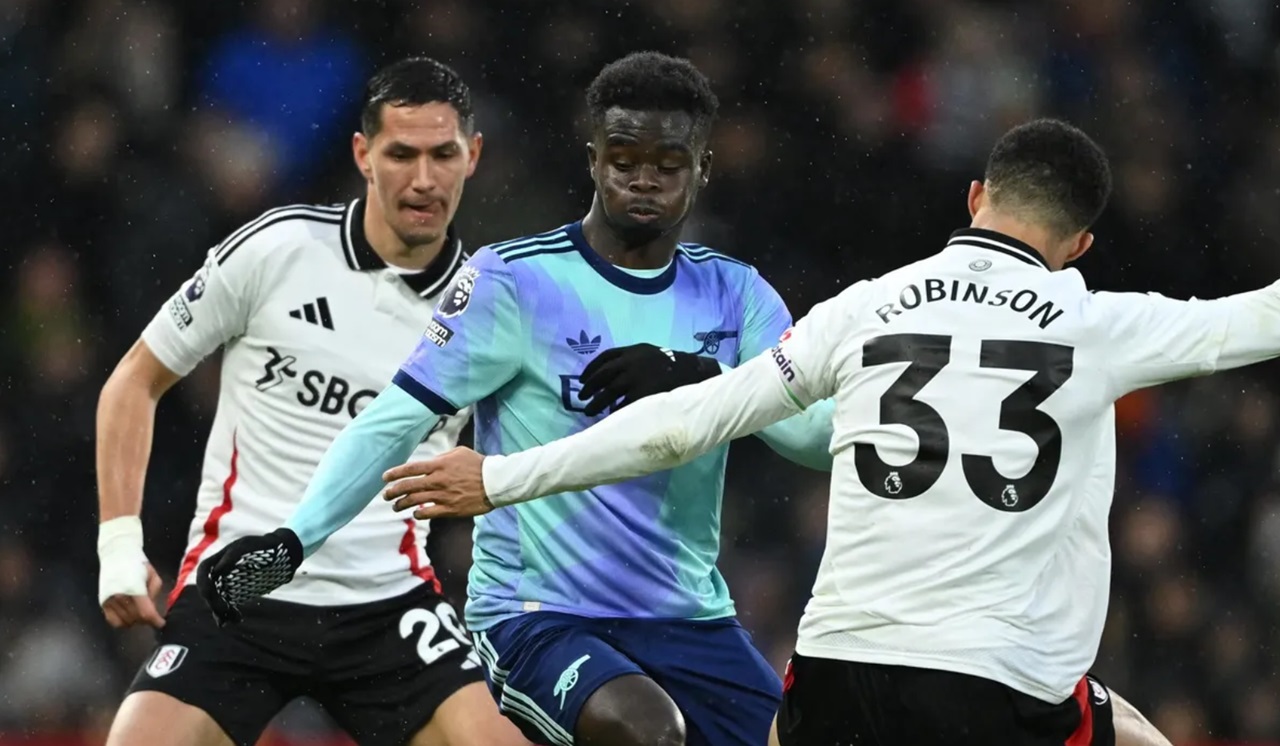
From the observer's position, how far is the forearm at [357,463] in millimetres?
4430

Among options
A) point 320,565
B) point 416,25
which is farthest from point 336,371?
point 416,25

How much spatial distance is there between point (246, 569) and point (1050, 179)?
191 cm

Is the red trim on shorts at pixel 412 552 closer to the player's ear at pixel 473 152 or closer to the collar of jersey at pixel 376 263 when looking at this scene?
the collar of jersey at pixel 376 263

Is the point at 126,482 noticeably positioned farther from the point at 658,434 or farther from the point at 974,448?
the point at 974,448

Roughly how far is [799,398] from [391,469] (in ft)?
2.87

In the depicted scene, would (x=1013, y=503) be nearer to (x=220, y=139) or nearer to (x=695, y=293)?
(x=695, y=293)

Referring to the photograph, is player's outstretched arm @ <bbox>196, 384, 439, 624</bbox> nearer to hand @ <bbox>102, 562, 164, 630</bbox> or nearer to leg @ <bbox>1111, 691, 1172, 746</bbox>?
hand @ <bbox>102, 562, 164, 630</bbox>

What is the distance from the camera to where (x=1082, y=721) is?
395 cm

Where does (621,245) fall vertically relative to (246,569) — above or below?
above

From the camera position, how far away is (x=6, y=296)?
9.23m

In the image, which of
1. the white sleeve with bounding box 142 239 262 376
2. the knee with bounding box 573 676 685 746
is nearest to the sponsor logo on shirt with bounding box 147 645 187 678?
the white sleeve with bounding box 142 239 262 376

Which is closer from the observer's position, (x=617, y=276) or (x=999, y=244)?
(x=999, y=244)

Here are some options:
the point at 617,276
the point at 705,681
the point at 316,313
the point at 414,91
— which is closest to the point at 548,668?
the point at 705,681

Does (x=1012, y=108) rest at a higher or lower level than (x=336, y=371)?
higher
